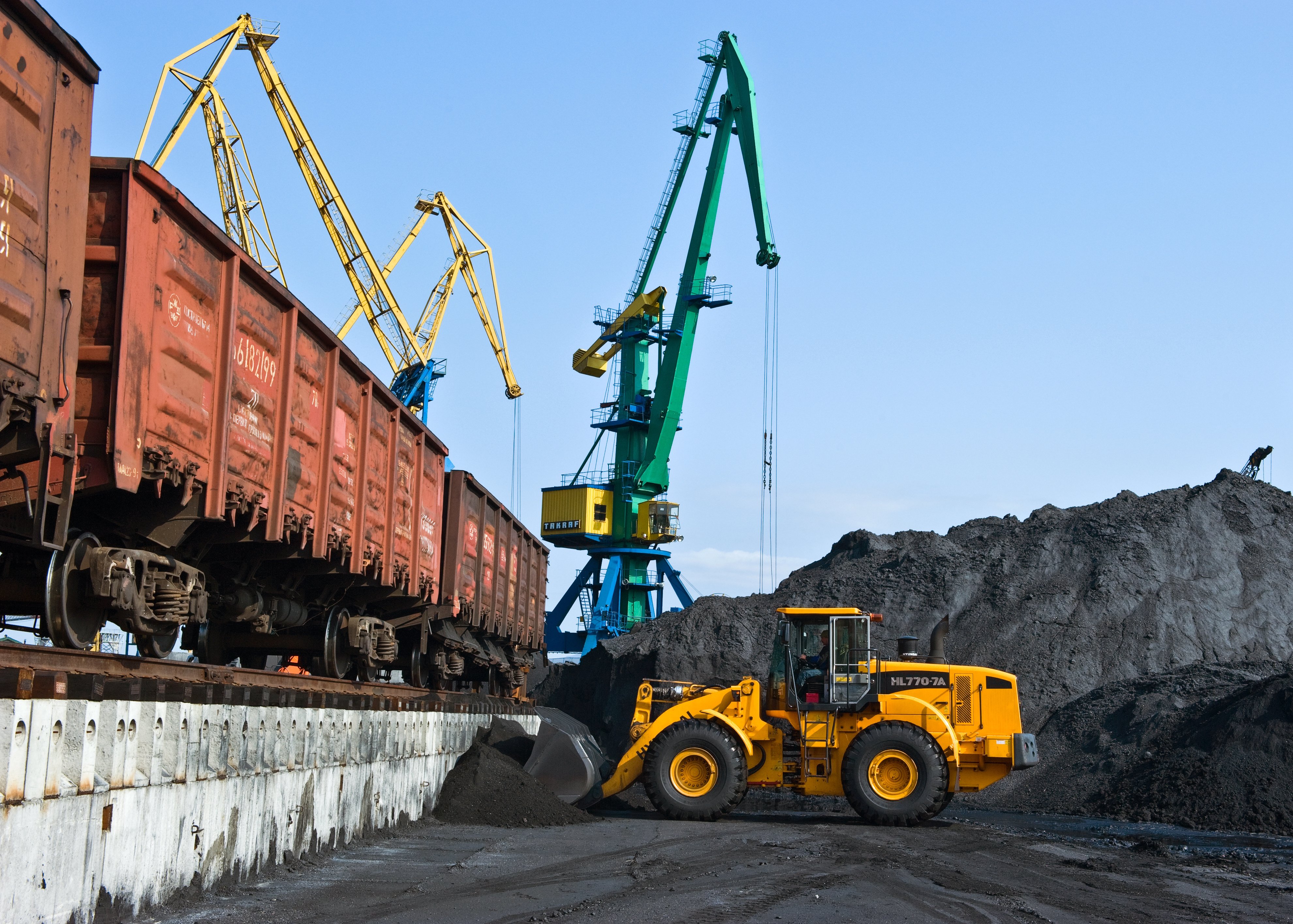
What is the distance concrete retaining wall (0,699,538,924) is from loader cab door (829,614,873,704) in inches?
243

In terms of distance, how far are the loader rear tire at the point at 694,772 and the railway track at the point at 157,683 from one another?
11.9 ft

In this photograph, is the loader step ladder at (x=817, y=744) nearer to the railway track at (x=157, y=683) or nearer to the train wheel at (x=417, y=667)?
the train wheel at (x=417, y=667)

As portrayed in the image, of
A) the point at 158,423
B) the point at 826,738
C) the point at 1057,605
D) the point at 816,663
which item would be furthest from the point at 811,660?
the point at 1057,605

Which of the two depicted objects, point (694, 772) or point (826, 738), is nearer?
point (694, 772)

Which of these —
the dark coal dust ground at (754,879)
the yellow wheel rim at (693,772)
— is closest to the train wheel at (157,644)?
the dark coal dust ground at (754,879)

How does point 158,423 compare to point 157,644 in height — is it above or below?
above

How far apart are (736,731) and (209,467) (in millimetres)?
8512

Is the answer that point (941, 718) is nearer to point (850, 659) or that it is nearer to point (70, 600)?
point (850, 659)

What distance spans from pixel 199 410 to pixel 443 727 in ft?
24.8

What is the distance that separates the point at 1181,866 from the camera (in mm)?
12031

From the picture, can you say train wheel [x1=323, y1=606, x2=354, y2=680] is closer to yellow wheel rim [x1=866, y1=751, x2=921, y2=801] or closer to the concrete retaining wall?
the concrete retaining wall

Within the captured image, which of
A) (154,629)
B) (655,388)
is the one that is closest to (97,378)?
(154,629)

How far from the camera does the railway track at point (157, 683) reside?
6000 mm

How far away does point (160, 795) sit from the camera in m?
7.34
